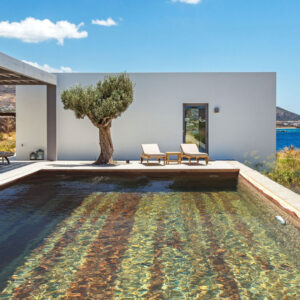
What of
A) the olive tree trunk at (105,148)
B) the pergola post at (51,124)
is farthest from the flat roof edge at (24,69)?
the olive tree trunk at (105,148)

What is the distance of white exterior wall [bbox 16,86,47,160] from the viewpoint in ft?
43.4

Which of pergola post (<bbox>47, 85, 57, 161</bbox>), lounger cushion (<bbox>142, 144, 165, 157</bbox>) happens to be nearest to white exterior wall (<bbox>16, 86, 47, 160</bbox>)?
pergola post (<bbox>47, 85, 57, 161</bbox>)

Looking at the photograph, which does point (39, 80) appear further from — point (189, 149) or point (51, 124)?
point (189, 149)

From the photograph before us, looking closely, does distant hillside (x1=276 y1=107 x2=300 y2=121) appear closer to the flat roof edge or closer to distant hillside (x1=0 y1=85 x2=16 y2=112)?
distant hillside (x1=0 y1=85 x2=16 y2=112)

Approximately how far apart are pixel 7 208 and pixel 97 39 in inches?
584

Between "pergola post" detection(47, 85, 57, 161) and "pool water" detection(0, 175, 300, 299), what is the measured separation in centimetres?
513

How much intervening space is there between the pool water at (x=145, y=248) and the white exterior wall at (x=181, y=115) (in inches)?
228

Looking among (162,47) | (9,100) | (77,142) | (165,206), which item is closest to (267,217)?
(165,206)

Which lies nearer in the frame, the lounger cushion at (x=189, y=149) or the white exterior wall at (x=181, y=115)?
the lounger cushion at (x=189, y=149)

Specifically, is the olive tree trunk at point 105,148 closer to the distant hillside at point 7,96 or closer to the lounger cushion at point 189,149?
the lounger cushion at point 189,149

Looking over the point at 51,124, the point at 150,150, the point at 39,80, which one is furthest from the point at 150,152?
Answer: the point at 39,80

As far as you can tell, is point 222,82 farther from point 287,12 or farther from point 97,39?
point 97,39

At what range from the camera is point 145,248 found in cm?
426

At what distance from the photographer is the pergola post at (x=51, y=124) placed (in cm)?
1234
